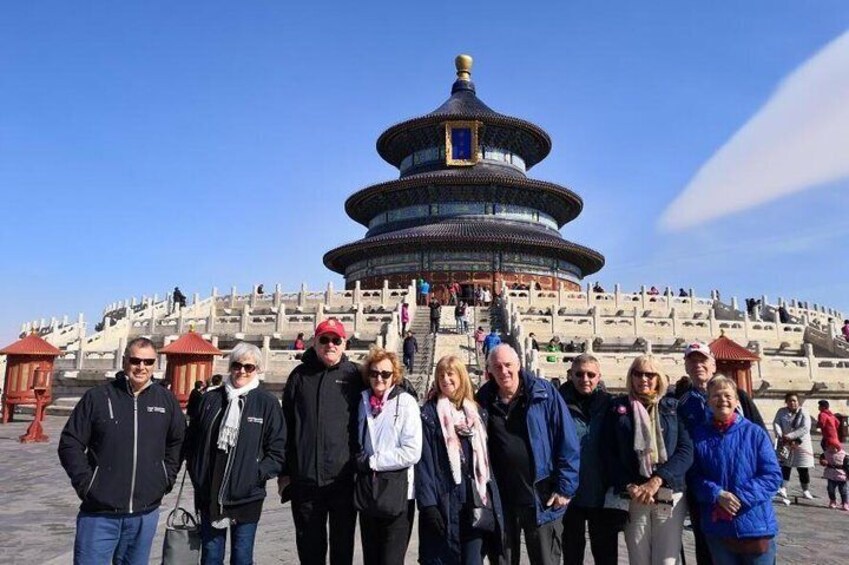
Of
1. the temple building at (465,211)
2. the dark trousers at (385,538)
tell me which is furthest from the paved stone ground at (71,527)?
the temple building at (465,211)

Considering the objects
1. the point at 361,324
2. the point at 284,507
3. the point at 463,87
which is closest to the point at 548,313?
the point at 361,324

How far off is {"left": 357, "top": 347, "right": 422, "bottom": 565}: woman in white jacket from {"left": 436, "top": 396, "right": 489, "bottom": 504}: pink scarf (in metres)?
0.18

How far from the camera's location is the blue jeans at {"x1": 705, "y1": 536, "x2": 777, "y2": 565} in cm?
402

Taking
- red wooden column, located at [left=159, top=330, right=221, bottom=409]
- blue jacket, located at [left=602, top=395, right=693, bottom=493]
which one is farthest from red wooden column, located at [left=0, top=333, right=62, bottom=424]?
blue jacket, located at [left=602, top=395, right=693, bottom=493]

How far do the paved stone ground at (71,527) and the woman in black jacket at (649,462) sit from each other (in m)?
1.80

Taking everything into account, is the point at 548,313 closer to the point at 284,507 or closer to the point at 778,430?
the point at 778,430

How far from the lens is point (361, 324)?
21719 millimetres

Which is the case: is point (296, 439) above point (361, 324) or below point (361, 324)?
below

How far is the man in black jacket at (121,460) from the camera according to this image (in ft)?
13.0

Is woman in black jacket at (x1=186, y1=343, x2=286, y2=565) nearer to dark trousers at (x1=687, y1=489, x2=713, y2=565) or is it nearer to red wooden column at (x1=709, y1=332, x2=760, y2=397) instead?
dark trousers at (x1=687, y1=489, x2=713, y2=565)

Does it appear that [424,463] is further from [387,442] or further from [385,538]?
[385,538]

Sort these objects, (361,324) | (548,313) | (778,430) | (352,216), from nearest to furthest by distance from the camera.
Result: 1. (778,430)
2. (361,324)
3. (548,313)
4. (352,216)

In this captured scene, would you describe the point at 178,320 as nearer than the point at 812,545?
No

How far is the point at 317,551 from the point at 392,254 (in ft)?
108
